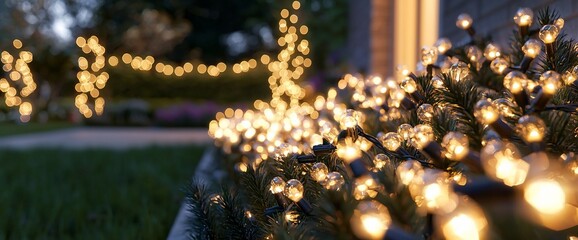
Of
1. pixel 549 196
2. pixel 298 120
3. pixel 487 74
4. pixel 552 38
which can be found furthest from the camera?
pixel 298 120

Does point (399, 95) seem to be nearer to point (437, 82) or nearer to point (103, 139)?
point (437, 82)

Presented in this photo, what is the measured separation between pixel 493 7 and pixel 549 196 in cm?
280

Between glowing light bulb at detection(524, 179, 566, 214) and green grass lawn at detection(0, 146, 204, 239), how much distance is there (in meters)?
1.04

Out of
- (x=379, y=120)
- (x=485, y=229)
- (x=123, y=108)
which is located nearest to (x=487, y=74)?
(x=379, y=120)

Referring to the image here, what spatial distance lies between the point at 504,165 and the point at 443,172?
0.22 meters

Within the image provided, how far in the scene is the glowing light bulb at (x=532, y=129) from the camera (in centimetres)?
87

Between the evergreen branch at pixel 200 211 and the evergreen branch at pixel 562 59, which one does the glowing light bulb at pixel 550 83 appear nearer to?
the evergreen branch at pixel 562 59

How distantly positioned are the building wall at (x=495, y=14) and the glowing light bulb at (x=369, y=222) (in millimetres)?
1778

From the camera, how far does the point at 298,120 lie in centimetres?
253

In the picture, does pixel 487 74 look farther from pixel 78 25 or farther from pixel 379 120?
pixel 78 25

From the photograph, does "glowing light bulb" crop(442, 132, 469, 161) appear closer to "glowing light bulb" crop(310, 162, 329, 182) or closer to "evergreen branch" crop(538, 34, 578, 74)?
"glowing light bulb" crop(310, 162, 329, 182)

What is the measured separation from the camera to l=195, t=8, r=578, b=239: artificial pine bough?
0.79 metres

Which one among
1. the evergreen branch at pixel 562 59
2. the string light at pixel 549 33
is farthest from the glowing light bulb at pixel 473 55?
the string light at pixel 549 33

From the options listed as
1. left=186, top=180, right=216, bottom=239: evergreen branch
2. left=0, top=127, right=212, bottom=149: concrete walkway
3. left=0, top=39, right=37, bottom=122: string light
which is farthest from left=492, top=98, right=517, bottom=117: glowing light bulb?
left=0, top=39, right=37, bottom=122: string light
